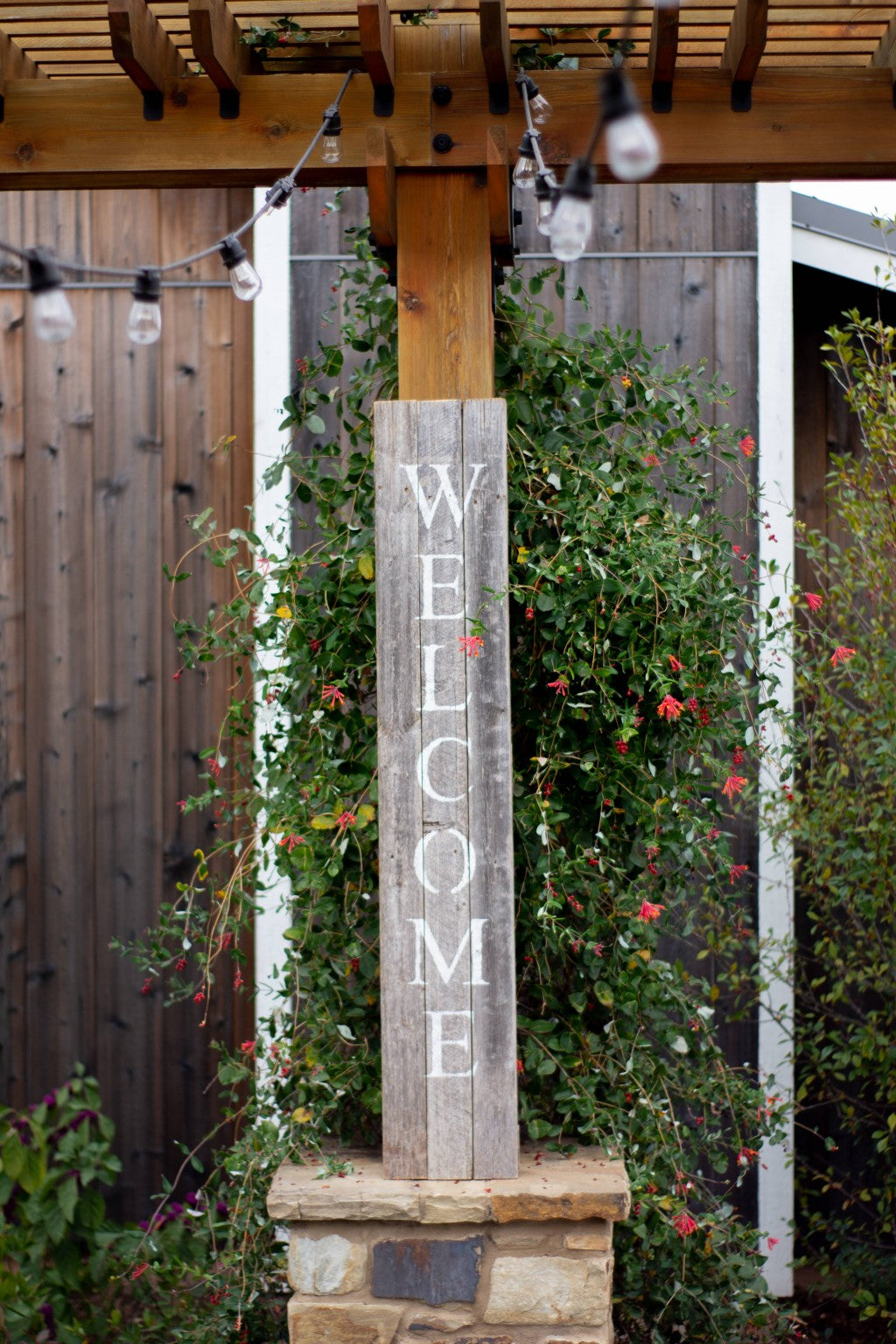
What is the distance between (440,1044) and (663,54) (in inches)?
75.4

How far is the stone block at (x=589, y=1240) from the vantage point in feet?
7.66

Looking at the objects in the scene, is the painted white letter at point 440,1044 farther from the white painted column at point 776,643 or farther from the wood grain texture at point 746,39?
the wood grain texture at point 746,39

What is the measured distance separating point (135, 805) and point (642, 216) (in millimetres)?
2391

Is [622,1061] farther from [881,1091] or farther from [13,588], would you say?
[13,588]

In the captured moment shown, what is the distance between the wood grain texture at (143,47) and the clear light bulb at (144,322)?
2.07ft

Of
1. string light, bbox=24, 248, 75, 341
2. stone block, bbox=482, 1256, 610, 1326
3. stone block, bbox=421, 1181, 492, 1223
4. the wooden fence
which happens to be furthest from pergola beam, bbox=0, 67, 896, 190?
stone block, bbox=482, 1256, 610, 1326

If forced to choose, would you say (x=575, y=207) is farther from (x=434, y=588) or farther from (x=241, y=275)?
(x=434, y=588)

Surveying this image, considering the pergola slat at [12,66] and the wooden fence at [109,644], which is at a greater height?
the pergola slat at [12,66]

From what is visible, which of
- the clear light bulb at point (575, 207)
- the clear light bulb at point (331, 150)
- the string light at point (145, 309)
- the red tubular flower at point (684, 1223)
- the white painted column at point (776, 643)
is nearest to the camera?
the clear light bulb at point (575, 207)

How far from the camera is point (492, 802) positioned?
2.41 meters

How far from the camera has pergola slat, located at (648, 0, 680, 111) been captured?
229 cm

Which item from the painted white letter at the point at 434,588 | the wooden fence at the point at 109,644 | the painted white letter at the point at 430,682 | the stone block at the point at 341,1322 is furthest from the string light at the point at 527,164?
the stone block at the point at 341,1322

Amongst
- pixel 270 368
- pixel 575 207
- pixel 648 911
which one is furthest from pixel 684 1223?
pixel 270 368

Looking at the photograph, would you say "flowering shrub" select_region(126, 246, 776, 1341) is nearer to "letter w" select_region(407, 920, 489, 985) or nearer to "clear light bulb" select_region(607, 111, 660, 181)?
"letter w" select_region(407, 920, 489, 985)
